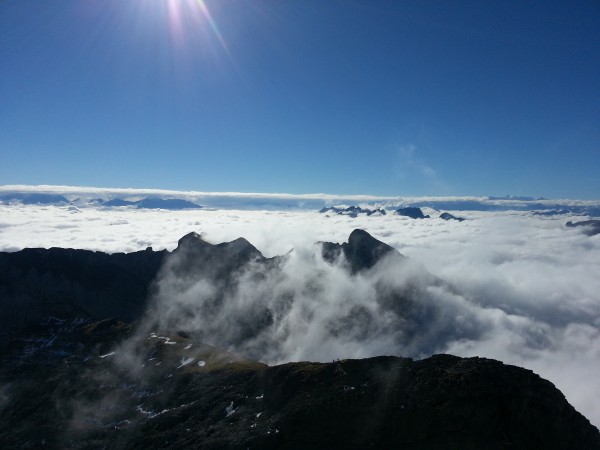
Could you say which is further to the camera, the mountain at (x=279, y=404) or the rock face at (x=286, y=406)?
the mountain at (x=279, y=404)

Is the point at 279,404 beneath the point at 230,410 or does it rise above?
above

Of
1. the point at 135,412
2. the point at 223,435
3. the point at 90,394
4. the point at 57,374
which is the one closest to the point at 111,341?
the point at 57,374

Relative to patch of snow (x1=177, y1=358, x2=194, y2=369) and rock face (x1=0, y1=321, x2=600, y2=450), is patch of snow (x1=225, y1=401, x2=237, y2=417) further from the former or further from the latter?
patch of snow (x1=177, y1=358, x2=194, y2=369)

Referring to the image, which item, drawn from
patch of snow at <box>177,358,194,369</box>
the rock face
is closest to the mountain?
the rock face

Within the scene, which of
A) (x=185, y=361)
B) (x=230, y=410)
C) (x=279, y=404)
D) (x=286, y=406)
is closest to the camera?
(x=286, y=406)

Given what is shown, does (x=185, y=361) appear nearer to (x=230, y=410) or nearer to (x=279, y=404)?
(x=230, y=410)

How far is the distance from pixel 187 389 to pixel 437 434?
83472 millimetres

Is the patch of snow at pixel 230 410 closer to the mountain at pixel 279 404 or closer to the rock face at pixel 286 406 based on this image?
the mountain at pixel 279 404

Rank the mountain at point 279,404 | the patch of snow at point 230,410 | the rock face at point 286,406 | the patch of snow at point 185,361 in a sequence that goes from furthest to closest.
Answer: the patch of snow at point 185,361 < the patch of snow at point 230,410 < the mountain at point 279,404 < the rock face at point 286,406

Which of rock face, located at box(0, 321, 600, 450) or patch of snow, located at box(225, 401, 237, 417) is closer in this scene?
rock face, located at box(0, 321, 600, 450)

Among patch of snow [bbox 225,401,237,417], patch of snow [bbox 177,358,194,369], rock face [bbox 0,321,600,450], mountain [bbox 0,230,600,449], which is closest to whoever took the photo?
rock face [bbox 0,321,600,450]

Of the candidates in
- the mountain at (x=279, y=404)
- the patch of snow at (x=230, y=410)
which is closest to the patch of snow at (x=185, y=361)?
the mountain at (x=279, y=404)

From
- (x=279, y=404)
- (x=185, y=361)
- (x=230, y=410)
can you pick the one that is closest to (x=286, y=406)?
(x=279, y=404)

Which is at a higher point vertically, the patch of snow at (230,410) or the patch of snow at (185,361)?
the patch of snow at (230,410)
